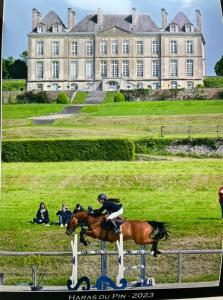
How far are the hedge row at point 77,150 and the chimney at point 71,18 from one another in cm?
126

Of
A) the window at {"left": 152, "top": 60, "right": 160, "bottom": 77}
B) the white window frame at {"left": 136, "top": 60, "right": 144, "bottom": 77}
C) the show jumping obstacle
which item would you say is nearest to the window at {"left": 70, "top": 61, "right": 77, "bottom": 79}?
the white window frame at {"left": 136, "top": 60, "right": 144, "bottom": 77}

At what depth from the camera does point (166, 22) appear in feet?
30.7

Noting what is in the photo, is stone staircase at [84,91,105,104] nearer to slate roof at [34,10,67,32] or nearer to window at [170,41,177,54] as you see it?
slate roof at [34,10,67,32]

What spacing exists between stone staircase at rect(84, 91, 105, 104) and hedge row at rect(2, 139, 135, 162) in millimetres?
478

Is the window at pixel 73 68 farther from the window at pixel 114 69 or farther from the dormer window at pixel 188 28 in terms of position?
the dormer window at pixel 188 28

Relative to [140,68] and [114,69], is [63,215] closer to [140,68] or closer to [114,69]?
[114,69]

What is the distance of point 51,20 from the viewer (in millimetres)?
9250

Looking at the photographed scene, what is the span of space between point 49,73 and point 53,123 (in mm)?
553

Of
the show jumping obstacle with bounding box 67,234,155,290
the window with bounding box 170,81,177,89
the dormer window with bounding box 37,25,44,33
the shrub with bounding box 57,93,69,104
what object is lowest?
the show jumping obstacle with bounding box 67,234,155,290

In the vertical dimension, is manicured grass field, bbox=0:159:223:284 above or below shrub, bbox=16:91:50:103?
below

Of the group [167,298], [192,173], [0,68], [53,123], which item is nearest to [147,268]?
[167,298]

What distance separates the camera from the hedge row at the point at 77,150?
9602 mm

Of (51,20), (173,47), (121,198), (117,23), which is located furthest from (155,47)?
(121,198)

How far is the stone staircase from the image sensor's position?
979 centimetres
